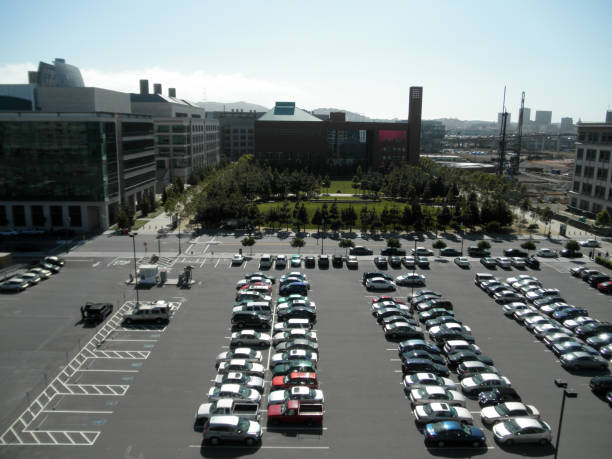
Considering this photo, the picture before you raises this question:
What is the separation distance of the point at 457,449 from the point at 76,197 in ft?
181

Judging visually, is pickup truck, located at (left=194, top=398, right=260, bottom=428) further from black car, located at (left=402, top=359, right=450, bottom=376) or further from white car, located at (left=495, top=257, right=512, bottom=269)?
white car, located at (left=495, top=257, right=512, bottom=269)

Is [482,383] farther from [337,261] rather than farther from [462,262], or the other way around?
[462,262]

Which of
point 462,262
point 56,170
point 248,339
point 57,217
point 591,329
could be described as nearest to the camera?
point 248,339

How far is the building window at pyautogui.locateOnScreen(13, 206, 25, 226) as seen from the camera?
6019 cm

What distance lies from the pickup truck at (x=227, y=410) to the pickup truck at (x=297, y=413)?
0.81m

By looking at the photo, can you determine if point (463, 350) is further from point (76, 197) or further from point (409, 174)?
point (409, 174)

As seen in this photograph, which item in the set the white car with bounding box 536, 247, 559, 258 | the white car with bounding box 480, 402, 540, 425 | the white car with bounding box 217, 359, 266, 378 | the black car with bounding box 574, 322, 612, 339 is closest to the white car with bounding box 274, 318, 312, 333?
the white car with bounding box 217, 359, 266, 378

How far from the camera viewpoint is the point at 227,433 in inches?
789

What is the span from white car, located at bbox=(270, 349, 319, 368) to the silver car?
627cm

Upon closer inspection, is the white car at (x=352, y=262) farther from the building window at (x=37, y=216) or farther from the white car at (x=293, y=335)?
the building window at (x=37, y=216)

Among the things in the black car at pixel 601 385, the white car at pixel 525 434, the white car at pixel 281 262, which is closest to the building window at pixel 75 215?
the white car at pixel 281 262

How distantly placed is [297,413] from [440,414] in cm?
644

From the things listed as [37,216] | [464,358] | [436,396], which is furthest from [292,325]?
[37,216]

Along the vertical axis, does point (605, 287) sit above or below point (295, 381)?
above
